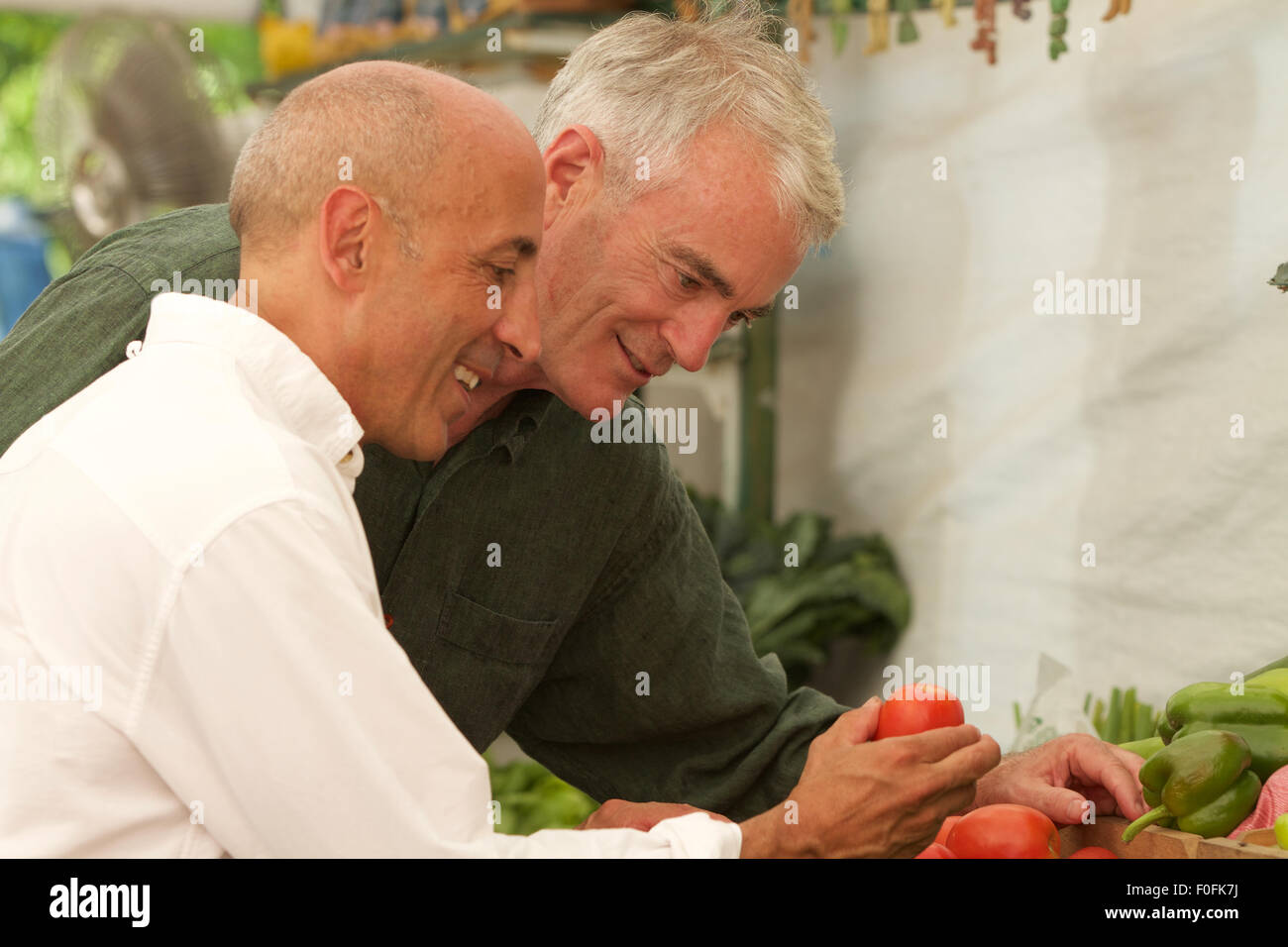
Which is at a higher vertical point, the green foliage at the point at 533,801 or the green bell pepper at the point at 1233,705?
the green bell pepper at the point at 1233,705

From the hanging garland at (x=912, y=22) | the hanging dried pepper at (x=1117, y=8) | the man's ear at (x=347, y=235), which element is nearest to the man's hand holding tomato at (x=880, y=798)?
the man's ear at (x=347, y=235)

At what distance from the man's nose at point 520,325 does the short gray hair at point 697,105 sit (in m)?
0.55

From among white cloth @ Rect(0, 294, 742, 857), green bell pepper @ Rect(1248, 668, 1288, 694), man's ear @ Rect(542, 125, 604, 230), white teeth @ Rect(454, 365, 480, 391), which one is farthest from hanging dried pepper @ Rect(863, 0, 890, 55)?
white cloth @ Rect(0, 294, 742, 857)

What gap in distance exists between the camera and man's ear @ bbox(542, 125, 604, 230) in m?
2.11

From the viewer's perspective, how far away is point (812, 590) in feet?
15.4

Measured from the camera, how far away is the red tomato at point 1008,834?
5.82 feet

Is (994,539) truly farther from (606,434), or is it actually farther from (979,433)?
(606,434)

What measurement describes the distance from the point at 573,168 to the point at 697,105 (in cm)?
23

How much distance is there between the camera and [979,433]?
411cm

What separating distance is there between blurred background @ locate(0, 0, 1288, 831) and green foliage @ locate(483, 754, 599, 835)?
0.05ft

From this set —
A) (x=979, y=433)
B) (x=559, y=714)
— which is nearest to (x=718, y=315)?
(x=559, y=714)

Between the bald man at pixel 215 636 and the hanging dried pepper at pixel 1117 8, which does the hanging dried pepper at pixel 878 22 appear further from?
the bald man at pixel 215 636

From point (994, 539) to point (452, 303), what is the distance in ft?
9.48

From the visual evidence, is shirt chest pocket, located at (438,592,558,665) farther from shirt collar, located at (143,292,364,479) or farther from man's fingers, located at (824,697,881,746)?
shirt collar, located at (143,292,364,479)
